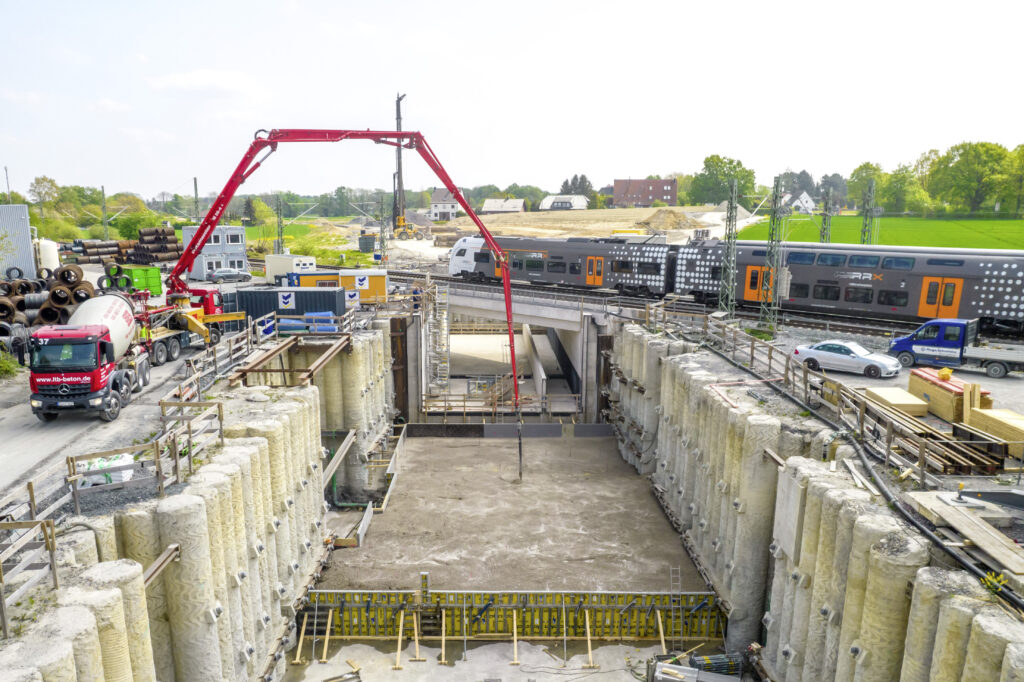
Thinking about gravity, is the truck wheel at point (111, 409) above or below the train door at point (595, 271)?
below

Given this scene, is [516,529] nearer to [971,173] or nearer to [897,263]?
[897,263]

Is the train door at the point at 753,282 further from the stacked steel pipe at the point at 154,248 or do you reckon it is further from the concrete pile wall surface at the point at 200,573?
the stacked steel pipe at the point at 154,248

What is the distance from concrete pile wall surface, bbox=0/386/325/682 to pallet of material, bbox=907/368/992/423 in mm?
17929

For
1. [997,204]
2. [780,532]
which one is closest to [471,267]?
[780,532]

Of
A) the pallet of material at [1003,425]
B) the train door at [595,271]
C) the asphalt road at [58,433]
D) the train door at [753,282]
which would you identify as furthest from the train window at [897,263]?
the asphalt road at [58,433]

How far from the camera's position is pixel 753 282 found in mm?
40000

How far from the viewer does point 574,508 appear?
87.0ft

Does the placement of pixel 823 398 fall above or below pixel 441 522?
above

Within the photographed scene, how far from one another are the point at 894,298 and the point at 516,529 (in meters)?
24.8

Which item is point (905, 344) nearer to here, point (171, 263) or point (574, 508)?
point (574, 508)

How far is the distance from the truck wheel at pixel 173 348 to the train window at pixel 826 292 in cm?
3307

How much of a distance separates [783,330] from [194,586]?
104 ft

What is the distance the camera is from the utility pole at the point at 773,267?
32.2m

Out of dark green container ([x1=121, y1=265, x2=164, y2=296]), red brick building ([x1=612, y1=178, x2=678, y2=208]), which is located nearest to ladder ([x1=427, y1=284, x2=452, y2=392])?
dark green container ([x1=121, y1=265, x2=164, y2=296])
